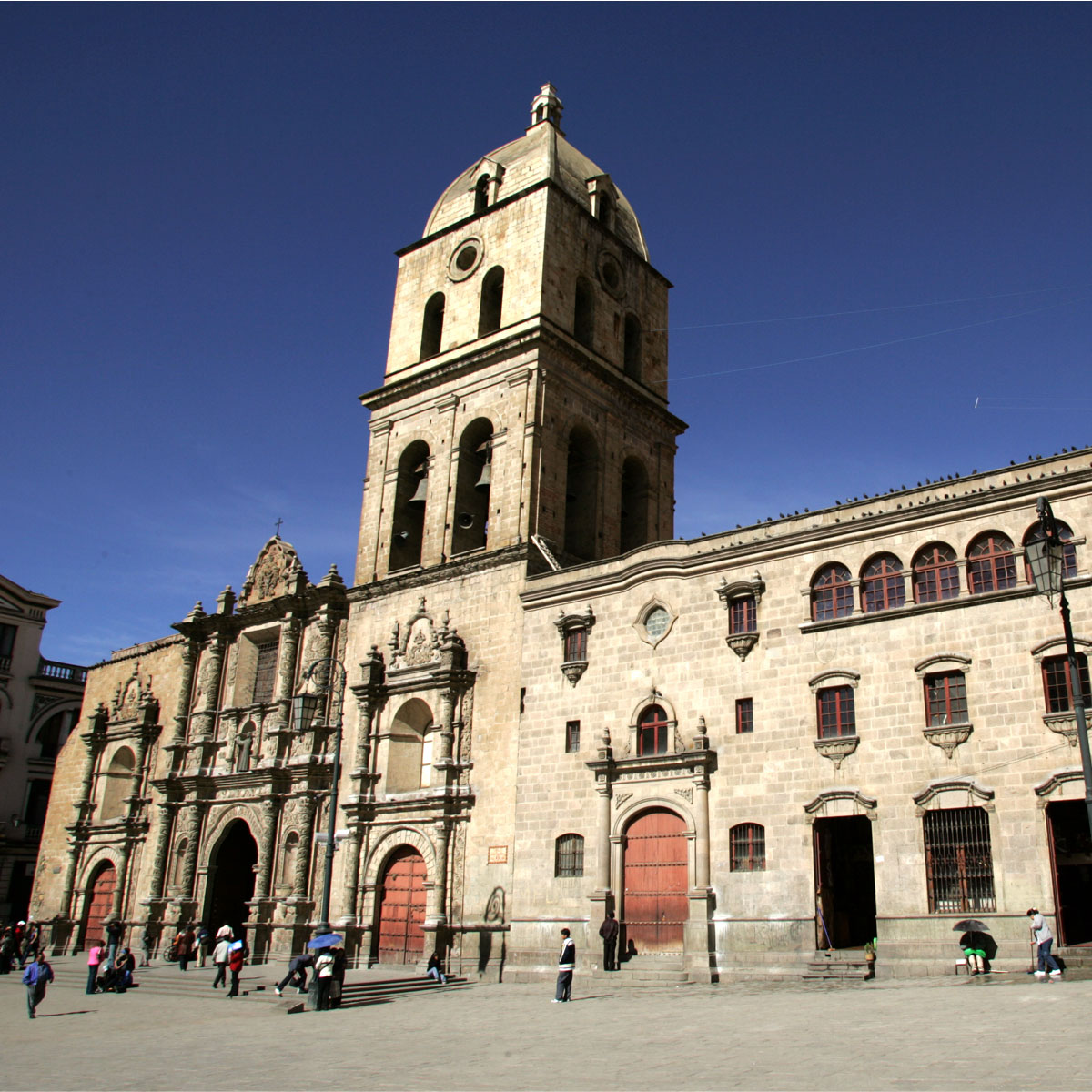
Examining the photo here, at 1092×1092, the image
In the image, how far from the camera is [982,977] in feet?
69.4

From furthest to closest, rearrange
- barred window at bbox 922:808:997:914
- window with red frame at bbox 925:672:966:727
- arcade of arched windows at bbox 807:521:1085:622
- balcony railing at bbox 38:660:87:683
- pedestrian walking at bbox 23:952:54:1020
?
balcony railing at bbox 38:660:87:683
arcade of arched windows at bbox 807:521:1085:622
window with red frame at bbox 925:672:966:727
barred window at bbox 922:808:997:914
pedestrian walking at bbox 23:952:54:1020

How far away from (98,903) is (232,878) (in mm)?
6949

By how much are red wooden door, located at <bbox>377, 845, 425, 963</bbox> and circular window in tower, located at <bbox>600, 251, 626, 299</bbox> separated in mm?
21544

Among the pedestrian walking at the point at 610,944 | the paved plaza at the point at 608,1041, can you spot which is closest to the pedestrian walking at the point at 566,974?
the paved plaza at the point at 608,1041

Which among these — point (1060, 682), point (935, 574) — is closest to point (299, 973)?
point (935, 574)

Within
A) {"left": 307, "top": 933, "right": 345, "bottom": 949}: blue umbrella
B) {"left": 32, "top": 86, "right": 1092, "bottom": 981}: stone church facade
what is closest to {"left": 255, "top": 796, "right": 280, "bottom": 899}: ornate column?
{"left": 32, "top": 86, "right": 1092, "bottom": 981}: stone church facade

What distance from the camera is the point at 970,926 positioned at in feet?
72.8

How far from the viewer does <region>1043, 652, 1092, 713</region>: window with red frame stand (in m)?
22.9

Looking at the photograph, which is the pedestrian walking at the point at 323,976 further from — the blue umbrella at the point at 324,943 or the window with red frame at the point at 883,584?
the window with red frame at the point at 883,584

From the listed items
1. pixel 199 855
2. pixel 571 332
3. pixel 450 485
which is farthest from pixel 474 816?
pixel 571 332

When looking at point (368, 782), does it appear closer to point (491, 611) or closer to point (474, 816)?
point (474, 816)

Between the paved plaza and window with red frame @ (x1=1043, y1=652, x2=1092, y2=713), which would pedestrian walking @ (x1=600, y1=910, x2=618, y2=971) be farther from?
window with red frame @ (x1=1043, y1=652, x2=1092, y2=713)

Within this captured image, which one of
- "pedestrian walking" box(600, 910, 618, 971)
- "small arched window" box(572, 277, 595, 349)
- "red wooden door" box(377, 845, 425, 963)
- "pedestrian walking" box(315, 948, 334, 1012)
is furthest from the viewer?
"small arched window" box(572, 277, 595, 349)

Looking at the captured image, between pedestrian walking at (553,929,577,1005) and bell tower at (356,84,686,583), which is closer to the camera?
pedestrian walking at (553,929,577,1005)
